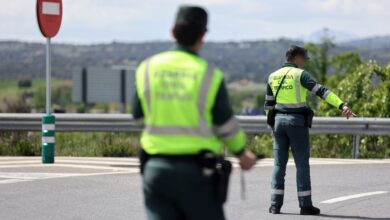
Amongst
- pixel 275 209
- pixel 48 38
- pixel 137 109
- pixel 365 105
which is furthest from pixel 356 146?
pixel 137 109

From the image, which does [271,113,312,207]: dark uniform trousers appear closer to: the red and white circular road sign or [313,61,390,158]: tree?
the red and white circular road sign

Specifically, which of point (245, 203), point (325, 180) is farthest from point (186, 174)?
point (325, 180)

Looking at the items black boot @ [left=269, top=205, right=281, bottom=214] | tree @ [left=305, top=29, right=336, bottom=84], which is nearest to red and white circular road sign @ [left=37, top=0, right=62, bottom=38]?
black boot @ [left=269, top=205, right=281, bottom=214]

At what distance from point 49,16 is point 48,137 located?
212cm

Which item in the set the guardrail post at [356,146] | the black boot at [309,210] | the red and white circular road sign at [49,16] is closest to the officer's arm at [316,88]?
the black boot at [309,210]

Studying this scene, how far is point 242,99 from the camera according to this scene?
190 m

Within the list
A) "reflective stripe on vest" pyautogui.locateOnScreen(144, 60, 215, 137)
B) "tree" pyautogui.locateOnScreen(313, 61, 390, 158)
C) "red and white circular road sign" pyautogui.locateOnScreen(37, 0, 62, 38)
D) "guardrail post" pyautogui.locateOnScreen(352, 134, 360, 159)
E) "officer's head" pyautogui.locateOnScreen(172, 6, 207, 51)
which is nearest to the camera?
"reflective stripe on vest" pyautogui.locateOnScreen(144, 60, 215, 137)

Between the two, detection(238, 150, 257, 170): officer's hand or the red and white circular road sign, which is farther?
the red and white circular road sign

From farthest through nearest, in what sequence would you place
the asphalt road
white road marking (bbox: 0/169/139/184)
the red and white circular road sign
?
the red and white circular road sign
white road marking (bbox: 0/169/139/184)
the asphalt road

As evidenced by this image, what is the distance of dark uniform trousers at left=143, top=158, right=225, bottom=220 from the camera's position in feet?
17.0

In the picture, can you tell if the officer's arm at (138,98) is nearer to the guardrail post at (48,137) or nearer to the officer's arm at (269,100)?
the officer's arm at (269,100)

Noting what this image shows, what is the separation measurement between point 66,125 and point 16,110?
34.6 ft

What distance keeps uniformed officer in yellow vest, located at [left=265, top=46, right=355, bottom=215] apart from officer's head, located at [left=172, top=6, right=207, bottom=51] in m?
4.73

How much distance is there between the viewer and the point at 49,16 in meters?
15.8
